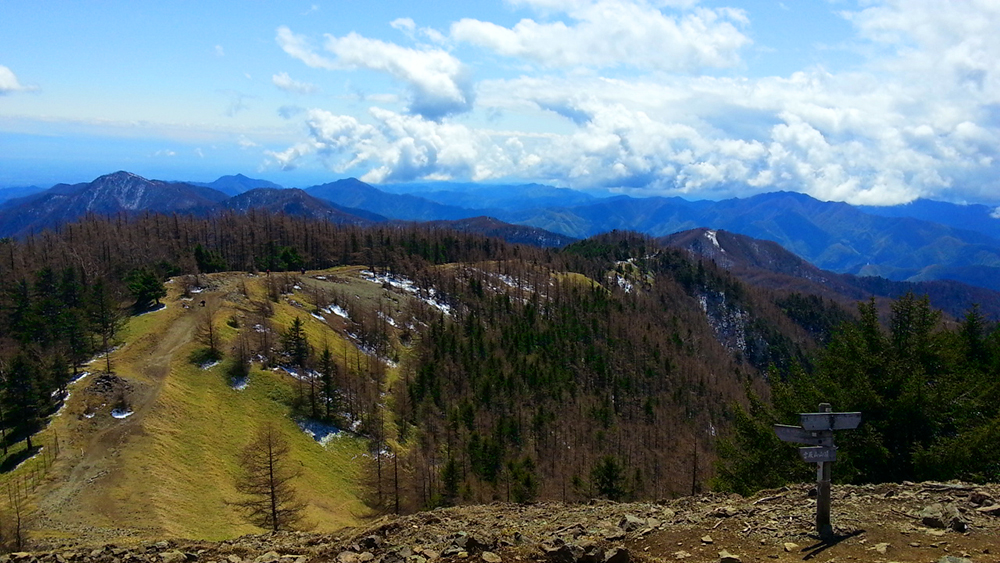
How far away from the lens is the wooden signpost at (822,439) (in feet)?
45.7

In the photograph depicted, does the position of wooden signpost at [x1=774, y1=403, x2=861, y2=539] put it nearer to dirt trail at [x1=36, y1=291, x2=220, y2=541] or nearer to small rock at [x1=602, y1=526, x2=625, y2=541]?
small rock at [x1=602, y1=526, x2=625, y2=541]

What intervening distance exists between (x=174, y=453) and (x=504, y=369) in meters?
75.3

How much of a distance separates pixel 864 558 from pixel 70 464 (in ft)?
190

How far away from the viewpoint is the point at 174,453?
52688 millimetres

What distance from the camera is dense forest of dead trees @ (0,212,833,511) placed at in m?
75.2

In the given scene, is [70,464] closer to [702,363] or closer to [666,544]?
[666,544]

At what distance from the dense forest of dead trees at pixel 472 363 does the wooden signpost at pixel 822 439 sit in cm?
3760

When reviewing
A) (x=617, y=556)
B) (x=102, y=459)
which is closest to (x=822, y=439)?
(x=617, y=556)

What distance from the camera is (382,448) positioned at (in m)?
74.8

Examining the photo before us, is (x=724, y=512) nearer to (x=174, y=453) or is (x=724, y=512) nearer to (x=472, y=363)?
(x=174, y=453)

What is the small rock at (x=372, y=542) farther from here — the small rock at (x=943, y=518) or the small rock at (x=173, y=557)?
the small rock at (x=943, y=518)

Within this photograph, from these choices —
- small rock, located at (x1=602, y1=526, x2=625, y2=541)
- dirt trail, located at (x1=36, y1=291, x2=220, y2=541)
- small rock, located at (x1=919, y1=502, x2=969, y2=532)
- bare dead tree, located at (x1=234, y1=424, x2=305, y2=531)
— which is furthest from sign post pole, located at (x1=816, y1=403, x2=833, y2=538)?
dirt trail, located at (x1=36, y1=291, x2=220, y2=541)

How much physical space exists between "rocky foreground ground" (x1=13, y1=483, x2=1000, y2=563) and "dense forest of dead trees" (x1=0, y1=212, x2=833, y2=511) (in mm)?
34650

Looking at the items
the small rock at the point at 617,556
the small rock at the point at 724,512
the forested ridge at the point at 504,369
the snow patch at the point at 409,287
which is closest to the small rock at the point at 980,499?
the forested ridge at the point at 504,369
